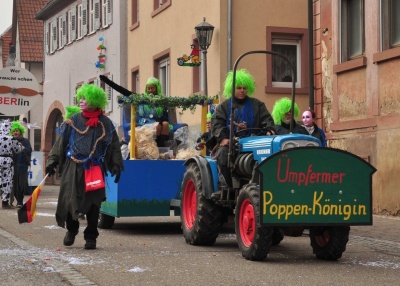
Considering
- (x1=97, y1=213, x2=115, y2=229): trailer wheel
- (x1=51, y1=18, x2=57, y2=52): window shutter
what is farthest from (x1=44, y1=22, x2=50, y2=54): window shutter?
(x1=97, y1=213, x2=115, y2=229): trailer wheel

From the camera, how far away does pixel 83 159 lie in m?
11.9

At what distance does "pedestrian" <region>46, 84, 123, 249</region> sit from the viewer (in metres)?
11.9

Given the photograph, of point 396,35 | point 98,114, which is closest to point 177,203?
point 98,114

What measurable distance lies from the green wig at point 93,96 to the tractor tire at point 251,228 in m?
2.23

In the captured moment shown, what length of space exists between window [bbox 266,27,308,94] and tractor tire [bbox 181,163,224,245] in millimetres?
13979

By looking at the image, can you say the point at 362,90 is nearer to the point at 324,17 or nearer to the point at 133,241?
the point at 324,17

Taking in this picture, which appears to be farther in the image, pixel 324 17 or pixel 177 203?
pixel 324 17

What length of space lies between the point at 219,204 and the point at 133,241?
4.97 ft

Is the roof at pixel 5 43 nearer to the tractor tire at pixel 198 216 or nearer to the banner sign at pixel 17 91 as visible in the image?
the banner sign at pixel 17 91

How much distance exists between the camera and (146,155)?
14.5m

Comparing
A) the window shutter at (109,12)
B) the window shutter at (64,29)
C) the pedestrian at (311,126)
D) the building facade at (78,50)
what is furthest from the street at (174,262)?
the window shutter at (64,29)

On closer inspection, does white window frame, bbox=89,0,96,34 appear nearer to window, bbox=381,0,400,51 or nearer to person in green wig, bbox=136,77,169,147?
window, bbox=381,0,400,51

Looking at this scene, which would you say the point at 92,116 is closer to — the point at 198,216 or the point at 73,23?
the point at 198,216

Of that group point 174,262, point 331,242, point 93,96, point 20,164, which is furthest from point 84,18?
point 174,262
